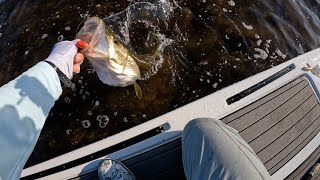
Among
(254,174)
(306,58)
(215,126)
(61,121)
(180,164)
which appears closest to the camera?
(254,174)

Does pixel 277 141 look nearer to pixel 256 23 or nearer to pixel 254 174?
pixel 254 174

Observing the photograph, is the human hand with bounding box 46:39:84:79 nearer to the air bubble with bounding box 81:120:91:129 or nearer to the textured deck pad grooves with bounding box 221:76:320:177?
Result: the air bubble with bounding box 81:120:91:129

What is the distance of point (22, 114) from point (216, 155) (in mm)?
1299

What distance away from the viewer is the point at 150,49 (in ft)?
12.5

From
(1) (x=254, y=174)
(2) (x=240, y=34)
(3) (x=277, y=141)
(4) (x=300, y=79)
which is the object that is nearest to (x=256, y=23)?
(2) (x=240, y=34)

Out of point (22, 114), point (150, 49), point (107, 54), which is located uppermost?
point (22, 114)

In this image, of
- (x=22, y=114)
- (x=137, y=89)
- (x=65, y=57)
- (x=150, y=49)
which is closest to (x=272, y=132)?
(x=137, y=89)

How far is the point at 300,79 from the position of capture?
136 inches

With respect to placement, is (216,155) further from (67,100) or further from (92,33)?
(67,100)

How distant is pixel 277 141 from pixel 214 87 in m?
0.92

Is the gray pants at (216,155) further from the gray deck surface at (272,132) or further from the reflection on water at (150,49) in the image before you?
the reflection on water at (150,49)

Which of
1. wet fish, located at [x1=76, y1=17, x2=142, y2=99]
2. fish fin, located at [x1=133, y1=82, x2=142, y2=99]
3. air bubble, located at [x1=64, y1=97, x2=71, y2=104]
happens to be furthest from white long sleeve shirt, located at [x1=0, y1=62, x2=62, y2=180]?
air bubble, located at [x1=64, y1=97, x2=71, y2=104]

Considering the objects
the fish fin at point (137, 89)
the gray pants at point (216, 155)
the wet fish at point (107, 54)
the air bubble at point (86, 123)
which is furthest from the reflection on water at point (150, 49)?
the gray pants at point (216, 155)

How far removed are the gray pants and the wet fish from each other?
82 centimetres
